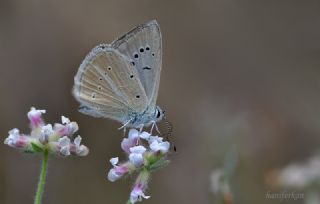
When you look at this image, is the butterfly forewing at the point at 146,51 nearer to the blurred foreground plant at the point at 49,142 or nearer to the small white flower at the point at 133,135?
the small white flower at the point at 133,135

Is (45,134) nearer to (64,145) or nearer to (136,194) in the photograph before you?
(64,145)

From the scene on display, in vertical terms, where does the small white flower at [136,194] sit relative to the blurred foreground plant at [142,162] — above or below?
below

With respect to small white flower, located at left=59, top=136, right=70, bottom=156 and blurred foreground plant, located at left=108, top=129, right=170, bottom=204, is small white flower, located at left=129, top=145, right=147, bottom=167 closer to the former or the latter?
blurred foreground plant, located at left=108, top=129, right=170, bottom=204

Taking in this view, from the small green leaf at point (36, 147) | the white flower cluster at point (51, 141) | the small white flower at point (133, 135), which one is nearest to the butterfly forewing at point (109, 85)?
the small white flower at point (133, 135)

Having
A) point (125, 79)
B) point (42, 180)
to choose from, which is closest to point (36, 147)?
point (42, 180)

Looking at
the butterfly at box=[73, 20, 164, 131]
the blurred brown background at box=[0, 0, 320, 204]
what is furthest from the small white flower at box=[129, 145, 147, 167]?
the blurred brown background at box=[0, 0, 320, 204]

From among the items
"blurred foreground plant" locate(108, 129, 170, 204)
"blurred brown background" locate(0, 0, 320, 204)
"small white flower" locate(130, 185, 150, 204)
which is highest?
"blurred brown background" locate(0, 0, 320, 204)

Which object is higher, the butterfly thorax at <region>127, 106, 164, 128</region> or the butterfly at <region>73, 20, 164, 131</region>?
the butterfly at <region>73, 20, 164, 131</region>

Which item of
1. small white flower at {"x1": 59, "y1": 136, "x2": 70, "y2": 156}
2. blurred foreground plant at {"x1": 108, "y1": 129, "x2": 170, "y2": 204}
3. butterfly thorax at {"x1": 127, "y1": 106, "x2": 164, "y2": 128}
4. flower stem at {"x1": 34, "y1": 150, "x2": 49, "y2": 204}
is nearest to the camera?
flower stem at {"x1": 34, "y1": 150, "x2": 49, "y2": 204}
